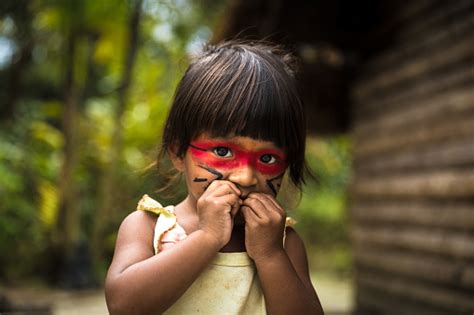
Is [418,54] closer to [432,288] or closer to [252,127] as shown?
[432,288]

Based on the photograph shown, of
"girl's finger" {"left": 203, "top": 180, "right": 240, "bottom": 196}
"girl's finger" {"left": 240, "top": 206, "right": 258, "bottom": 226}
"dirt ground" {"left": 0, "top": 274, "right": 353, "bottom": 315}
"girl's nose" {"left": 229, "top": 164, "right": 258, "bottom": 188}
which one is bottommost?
"dirt ground" {"left": 0, "top": 274, "right": 353, "bottom": 315}

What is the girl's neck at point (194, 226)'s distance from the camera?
5.82ft

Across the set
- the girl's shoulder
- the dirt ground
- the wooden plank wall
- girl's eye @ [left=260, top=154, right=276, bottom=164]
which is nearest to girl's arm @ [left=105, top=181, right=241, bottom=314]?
girl's eye @ [left=260, top=154, right=276, bottom=164]

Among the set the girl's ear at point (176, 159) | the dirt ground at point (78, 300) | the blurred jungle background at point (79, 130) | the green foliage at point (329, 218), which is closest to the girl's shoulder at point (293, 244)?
the girl's ear at point (176, 159)

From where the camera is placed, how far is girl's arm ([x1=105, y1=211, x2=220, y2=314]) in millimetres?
1586

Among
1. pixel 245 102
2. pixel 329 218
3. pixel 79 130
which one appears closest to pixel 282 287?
pixel 245 102

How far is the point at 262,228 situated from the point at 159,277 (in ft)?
0.96

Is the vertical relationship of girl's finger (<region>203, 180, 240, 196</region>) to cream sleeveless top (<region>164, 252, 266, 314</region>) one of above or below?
above

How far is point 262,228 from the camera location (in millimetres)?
1665

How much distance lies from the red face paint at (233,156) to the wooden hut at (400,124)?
2532 mm

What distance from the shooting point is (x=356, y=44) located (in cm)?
705

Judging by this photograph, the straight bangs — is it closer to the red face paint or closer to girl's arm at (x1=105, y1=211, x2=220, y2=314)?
the red face paint

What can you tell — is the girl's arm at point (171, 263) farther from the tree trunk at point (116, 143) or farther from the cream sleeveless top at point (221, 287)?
the tree trunk at point (116, 143)

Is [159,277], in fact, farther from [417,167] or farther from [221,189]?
[417,167]
